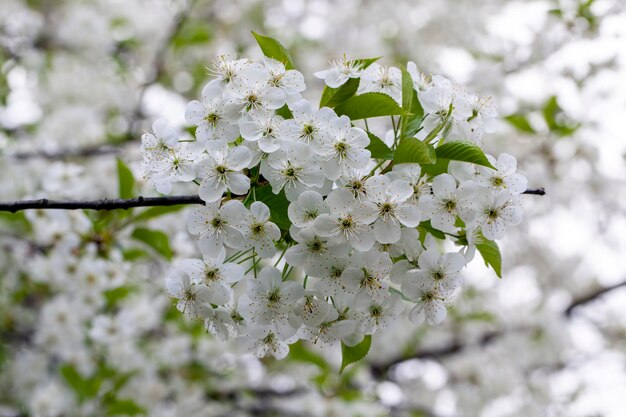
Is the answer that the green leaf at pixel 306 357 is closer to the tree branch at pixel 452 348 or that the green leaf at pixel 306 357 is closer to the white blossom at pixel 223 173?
the tree branch at pixel 452 348

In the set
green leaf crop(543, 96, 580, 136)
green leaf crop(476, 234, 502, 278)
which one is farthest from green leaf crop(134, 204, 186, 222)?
green leaf crop(543, 96, 580, 136)

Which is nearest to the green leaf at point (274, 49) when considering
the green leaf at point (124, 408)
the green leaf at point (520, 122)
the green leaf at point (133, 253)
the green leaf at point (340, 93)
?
the green leaf at point (340, 93)

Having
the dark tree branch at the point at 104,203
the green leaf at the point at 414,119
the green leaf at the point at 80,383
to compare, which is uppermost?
the green leaf at the point at 414,119

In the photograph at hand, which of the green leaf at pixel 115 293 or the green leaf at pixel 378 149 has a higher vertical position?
the green leaf at pixel 378 149

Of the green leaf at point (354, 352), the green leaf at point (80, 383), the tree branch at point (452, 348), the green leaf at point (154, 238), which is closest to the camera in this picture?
the green leaf at point (354, 352)

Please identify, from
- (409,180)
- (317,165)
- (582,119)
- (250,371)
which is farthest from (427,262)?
(250,371)

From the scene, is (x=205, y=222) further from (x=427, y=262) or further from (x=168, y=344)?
(x=168, y=344)

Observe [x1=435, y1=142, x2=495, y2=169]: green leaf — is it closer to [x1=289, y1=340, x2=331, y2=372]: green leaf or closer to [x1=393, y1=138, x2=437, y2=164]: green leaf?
[x1=393, y1=138, x2=437, y2=164]: green leaf
